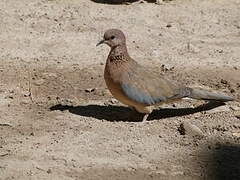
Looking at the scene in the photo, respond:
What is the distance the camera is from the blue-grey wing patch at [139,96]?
7465 millimetres

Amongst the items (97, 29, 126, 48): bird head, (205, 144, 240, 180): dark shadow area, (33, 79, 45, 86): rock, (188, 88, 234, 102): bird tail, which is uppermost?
(97, 29, 126, 48): bird head

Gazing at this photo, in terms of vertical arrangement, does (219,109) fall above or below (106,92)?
above

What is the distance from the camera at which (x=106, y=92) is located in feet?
27.9

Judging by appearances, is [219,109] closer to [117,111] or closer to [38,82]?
→ [117,111]

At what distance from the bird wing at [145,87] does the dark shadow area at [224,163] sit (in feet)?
3.14

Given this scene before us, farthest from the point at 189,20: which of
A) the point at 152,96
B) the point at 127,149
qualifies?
the point at 127,149

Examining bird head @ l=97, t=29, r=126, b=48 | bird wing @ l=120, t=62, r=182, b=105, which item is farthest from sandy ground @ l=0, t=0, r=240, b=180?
bird head @ l=97, t=29, r=126, b=48

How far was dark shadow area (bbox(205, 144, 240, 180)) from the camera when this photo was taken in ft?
20.8

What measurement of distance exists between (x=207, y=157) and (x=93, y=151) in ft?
3.65

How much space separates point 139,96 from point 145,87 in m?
0.13

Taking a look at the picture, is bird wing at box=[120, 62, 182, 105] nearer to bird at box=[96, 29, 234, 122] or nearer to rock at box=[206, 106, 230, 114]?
bird at box=[96, 29, 234, 122]

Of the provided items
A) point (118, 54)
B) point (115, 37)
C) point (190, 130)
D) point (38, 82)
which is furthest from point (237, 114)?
point (38, 82)

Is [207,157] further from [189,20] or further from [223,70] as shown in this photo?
[189,20]

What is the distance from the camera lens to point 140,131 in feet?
23.7
